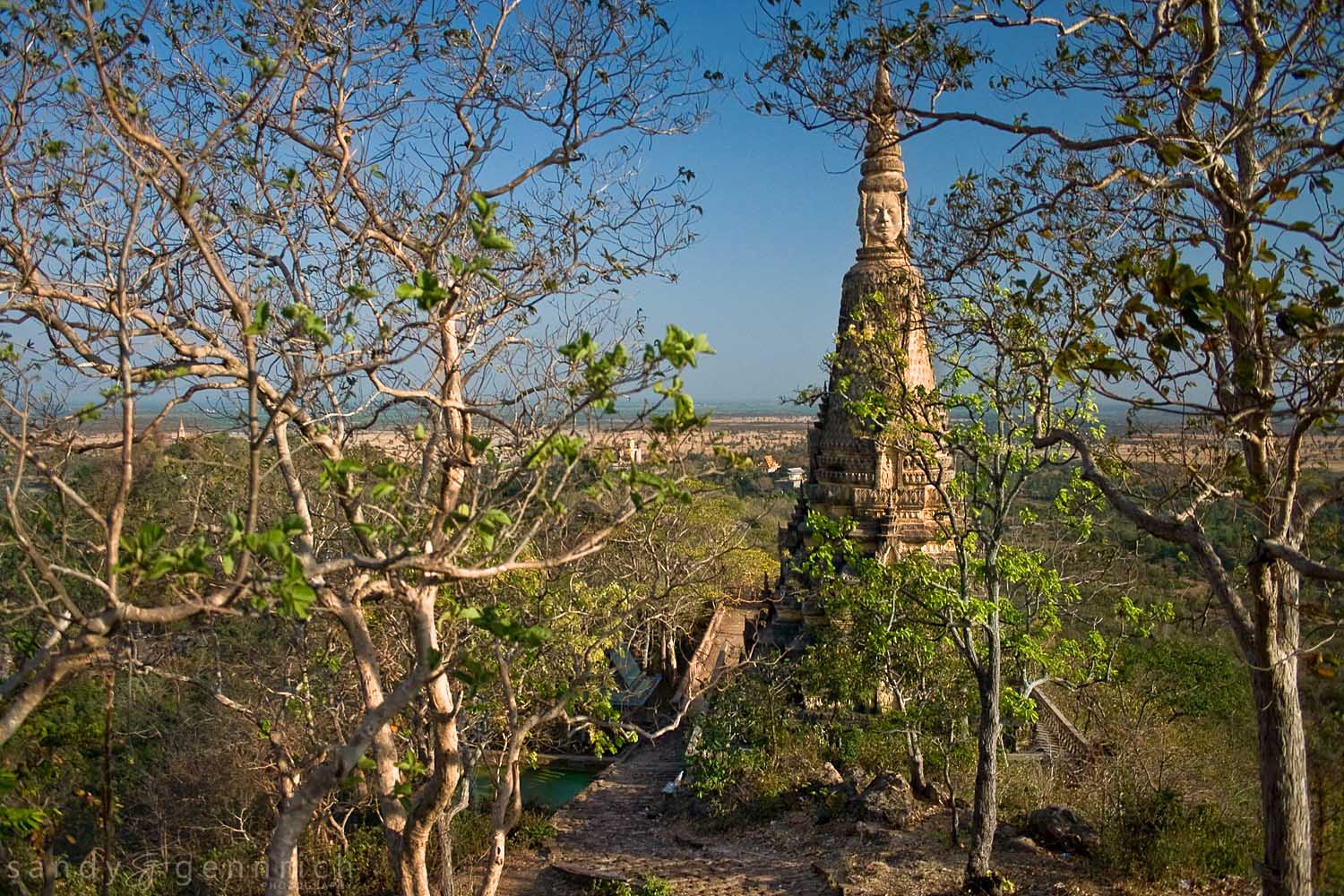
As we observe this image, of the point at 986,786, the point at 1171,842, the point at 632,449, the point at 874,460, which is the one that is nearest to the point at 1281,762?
the point at 632,449

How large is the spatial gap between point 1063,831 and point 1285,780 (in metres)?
4.61

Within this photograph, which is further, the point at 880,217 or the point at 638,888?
the point at 880,217

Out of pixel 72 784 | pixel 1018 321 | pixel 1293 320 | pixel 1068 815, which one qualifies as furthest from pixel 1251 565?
pixel 72 784

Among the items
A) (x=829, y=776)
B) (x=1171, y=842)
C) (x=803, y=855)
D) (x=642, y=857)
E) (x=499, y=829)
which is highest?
(x=499, y=829)

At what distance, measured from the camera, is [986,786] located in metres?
7.68

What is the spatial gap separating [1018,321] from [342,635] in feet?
21.1

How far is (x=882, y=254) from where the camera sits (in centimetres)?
1376

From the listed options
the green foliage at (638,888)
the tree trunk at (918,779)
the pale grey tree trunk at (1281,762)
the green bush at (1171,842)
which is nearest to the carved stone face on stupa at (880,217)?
the tree trunk at (918,779)

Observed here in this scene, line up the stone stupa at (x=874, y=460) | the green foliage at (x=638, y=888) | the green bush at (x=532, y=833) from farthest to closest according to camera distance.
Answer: the stone stupa at (x=874, y=460) → the green bush at (x=532, y=833) → the green foliage at (x=638, y=888)

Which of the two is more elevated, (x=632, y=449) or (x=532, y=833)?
(x=632, y=449)

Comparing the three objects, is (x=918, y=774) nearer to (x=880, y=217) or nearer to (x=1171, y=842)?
(x=1171, y=842)

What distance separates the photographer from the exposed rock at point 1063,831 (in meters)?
8.36

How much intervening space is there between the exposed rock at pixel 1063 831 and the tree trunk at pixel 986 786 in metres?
1.20

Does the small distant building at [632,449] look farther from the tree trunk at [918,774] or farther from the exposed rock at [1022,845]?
the tree trunk at [918,774]
